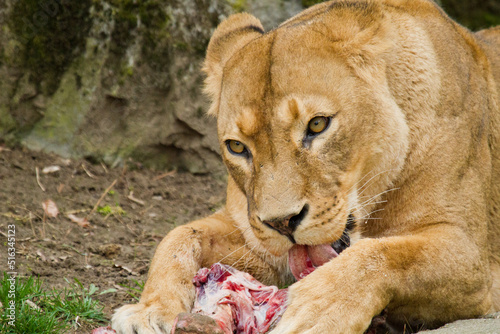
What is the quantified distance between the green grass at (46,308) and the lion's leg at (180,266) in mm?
473

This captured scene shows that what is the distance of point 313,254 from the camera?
11.8 feet

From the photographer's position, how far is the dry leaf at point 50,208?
18.7 ft

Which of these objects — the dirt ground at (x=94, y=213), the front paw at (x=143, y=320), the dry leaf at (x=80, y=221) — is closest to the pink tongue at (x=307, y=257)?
the front paw at (x=143, y=320)

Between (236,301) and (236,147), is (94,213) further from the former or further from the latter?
(236,301)

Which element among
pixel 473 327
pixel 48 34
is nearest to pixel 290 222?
pixel 473 327

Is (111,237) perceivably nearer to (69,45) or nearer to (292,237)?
(69,45)

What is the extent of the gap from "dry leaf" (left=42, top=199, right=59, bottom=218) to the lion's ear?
6.51 feet

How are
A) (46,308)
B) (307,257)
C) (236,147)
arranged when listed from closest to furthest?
1. (307,257)
2. (236,147)
3. (46,308)

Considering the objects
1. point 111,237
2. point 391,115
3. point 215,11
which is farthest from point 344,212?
point 215,11

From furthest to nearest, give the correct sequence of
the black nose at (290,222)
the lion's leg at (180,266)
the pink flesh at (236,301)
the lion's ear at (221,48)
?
1. the lion's ear at (221,48)
2. the lion's leg at (180,266)
3. the pink flesh at (236,301)
4. the black nose at (290,222)

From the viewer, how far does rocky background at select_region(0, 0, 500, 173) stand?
6.46 meters

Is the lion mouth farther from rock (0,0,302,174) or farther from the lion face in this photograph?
rock (0,0,302,174)

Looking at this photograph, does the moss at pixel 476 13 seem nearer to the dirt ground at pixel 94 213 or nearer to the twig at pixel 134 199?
the dirt ground at pixel 94 213

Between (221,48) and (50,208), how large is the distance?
7.46 feet
